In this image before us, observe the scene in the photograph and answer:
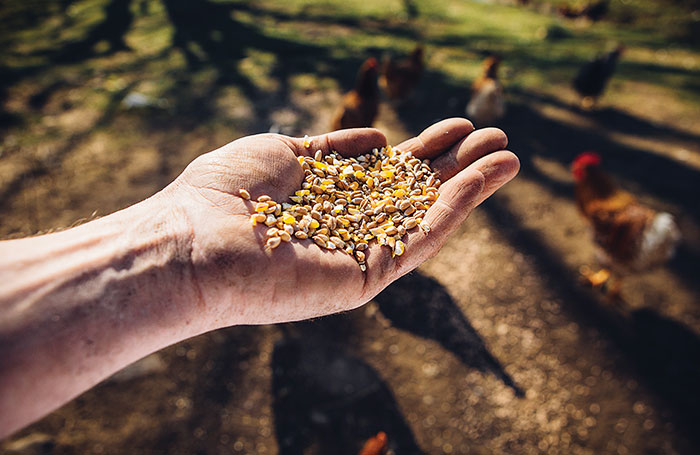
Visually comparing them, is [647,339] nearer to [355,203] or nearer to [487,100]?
[355,203]

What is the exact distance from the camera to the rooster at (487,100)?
6.39 m

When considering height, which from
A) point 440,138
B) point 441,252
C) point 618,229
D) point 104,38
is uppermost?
point 440,138

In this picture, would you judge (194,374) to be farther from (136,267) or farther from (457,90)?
(457,90)

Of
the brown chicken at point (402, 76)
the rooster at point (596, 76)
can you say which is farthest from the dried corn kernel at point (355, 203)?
the rooster at point (596, 76)

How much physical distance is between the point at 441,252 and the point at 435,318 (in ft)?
3.47

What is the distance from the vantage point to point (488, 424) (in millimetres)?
3570

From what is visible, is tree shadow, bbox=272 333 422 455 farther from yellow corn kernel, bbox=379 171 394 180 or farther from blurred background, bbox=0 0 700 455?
yellow corn kernel, bbox=379 171 394 180

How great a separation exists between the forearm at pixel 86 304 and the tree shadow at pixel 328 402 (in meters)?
1.79

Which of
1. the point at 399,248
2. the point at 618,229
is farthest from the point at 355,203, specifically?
the point at 618,229

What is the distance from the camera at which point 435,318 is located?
4238 mm

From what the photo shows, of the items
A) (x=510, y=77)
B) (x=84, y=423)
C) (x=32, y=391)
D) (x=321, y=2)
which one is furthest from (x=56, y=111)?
(x=510, y=77)

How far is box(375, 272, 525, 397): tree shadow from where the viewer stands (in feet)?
13.1

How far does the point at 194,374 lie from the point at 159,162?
3.72m

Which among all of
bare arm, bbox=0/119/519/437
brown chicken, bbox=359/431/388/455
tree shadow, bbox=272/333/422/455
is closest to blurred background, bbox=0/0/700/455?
tree shadow, bbox=272/333/422/455
